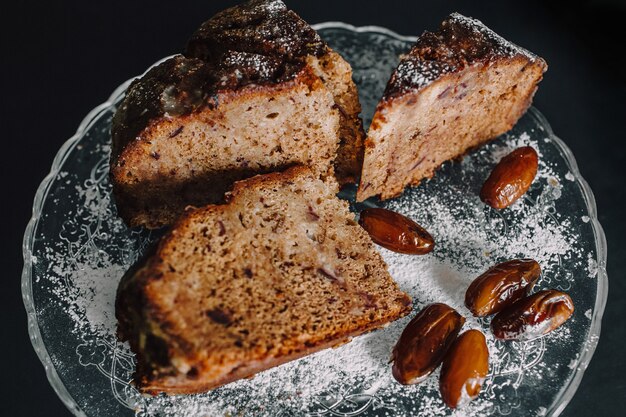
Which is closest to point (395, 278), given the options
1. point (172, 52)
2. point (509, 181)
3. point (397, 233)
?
point (397, 233)

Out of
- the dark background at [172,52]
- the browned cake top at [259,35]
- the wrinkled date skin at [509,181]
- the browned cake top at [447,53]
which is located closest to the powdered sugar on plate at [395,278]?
the wrinkled date skin at [509,181]

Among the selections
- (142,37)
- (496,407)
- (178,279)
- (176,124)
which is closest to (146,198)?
(176,124)

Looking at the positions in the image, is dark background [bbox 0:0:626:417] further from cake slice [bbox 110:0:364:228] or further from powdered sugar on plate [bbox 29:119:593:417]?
cake slice [bbox 110:0:364:228]

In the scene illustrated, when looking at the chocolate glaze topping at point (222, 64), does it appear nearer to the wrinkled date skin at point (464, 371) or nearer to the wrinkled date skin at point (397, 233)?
the wrinkled date skin at point (397, 233)

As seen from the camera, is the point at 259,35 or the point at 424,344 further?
the point at 259,35

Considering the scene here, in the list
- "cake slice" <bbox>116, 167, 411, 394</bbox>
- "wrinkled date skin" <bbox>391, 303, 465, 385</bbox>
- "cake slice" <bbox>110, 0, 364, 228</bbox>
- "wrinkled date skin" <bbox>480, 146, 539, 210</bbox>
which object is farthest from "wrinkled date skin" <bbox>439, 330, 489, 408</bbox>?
"cake slice" <bbox>110, 0, 364, 228</bbox>

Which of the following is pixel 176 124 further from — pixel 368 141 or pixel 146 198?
pixel 368 141

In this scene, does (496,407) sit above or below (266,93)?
below

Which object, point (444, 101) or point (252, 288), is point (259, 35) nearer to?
point (444, 101)
